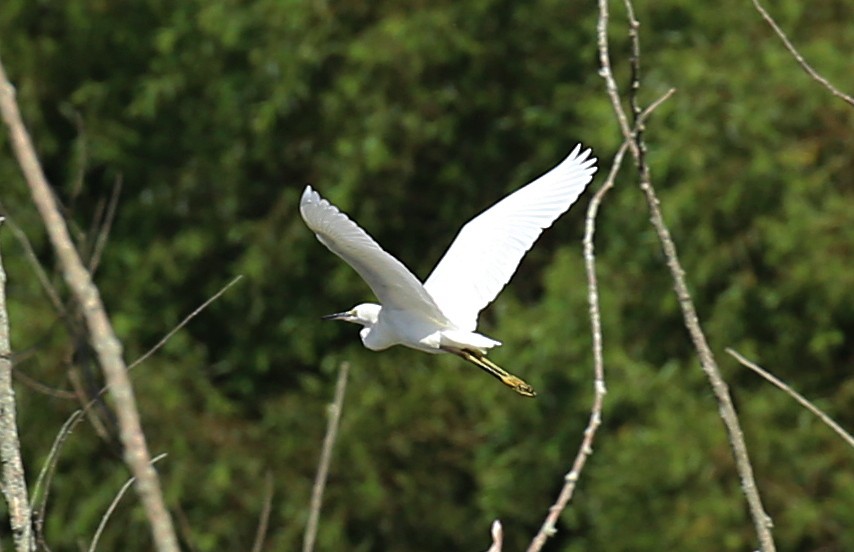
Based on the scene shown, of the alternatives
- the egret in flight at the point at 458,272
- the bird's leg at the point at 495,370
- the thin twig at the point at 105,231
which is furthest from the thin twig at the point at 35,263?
the bird's leg at the point at 495,370

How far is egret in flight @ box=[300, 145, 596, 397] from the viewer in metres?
2.89

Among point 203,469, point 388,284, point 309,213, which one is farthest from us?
point 203,469

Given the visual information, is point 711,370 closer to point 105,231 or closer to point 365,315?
point 105,231

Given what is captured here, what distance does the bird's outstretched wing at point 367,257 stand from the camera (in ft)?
8.65

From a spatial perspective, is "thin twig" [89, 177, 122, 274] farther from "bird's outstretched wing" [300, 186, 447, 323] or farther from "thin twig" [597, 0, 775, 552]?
"thin twig" [597, 0, 775, 552]

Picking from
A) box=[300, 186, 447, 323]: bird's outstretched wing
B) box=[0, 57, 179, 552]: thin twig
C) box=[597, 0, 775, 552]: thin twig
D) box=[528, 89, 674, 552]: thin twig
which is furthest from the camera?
box=[300, 186, 447, 323]: bird's outstretched wing

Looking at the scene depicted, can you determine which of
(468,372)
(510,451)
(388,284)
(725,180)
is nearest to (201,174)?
(468,372)

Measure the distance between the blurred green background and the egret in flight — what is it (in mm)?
2527

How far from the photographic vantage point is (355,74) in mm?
7461

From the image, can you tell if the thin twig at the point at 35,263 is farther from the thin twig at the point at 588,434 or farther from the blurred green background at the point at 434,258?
the blurred green background at the point at 434,258

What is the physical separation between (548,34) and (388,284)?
4.77 m

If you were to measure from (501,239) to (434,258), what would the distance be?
401 centimetres

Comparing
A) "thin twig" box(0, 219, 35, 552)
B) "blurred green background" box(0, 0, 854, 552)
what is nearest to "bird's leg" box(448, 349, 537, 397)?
"thin twig" box(0, 219, 35, 552)

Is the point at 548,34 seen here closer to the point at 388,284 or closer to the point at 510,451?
the point at 510,451
